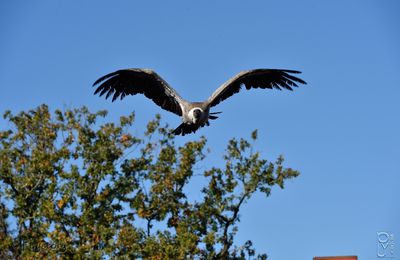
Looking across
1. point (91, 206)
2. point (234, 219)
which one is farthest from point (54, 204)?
point (234, 219)

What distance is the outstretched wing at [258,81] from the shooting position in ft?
66.2

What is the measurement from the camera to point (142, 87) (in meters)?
20.7

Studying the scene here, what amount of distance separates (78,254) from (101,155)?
3.60 metres

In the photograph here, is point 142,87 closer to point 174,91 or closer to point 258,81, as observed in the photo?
point 174,91

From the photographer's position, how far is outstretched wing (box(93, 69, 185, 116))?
2020 centimetres

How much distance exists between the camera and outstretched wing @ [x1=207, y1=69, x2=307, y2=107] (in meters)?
20.2

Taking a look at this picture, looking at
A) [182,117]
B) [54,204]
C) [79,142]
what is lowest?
[182,117]

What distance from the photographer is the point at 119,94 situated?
20.8 m

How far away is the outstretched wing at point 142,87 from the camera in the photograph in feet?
66.3

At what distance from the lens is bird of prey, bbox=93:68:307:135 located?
783 inches

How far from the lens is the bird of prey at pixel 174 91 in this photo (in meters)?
19.9

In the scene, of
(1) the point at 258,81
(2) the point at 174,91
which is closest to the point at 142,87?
(2) the point at 174,91

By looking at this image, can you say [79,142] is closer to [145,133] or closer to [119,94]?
[145,133]

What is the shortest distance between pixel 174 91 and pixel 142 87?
0.94 meters
